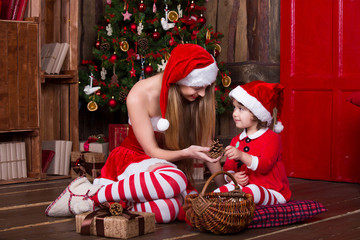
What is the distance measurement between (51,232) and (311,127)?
223 centimetres

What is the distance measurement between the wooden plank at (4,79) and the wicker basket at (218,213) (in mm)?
1824

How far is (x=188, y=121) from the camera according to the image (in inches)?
110

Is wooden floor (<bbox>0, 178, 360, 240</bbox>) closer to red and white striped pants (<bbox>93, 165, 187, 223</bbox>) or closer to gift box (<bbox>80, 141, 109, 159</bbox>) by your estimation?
red and white striped pants (<bbox>93, 165, 187, 223</bbox>)

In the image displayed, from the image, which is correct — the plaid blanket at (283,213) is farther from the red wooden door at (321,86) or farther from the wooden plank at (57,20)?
the wooden plank at (57,20)

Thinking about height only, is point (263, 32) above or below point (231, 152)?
above

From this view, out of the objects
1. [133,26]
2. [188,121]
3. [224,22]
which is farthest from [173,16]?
[188,121]

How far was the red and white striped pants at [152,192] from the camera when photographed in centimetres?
248

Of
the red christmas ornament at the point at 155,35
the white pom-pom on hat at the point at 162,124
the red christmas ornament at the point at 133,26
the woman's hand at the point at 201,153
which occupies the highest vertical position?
the red christmas ornament at the point at 133,26

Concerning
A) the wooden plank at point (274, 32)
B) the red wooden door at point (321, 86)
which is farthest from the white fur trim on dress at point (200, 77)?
the wooden plank at point (274, 32)

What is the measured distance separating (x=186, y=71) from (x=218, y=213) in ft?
2.30

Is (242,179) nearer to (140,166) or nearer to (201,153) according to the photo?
(201,153)

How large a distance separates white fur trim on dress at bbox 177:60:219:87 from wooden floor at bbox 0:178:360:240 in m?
0.66

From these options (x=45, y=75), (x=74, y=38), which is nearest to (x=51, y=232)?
(x=45, y=75)

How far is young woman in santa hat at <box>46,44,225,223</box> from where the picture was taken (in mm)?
2502
